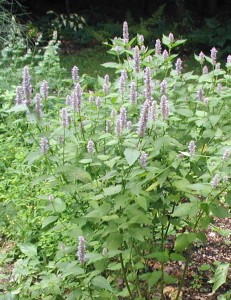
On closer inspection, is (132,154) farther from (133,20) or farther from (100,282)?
(133,20)

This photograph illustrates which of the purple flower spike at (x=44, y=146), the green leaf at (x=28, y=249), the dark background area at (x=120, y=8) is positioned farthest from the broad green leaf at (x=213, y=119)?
the dark background area at (x=120, y=8)

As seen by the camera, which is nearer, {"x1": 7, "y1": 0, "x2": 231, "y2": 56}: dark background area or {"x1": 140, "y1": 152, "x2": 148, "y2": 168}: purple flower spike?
{"x1": 140, "y1": 152, "x2": 148, "y2": 168}: purple flower spike

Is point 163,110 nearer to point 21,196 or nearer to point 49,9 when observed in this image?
point 21,196

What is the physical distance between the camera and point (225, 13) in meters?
12.1

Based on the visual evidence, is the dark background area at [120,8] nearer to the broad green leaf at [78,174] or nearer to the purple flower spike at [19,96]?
the purple flower spike at [19,96]

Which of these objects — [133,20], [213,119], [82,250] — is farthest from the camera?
[133,20]

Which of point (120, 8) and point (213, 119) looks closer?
point (213, 119)

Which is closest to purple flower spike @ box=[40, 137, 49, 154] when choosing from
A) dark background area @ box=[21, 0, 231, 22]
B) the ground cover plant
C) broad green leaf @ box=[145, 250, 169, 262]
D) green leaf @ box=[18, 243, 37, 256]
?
the ground cover plant

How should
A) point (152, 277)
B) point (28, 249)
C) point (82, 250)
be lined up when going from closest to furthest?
point (82, 250) < point (152, 277) < point (28, 249)

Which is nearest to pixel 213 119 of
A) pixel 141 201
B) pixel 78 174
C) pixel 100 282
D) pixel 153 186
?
pixel 153 186

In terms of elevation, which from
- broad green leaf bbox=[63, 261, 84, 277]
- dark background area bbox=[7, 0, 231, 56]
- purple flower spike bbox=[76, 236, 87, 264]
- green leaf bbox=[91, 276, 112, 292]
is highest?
purple flower spike bbox=[76, 236, 87, 264]

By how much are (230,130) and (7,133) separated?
2992 mm

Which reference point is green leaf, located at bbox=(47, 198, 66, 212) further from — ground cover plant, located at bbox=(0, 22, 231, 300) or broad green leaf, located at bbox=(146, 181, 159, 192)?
broad green leaf, located at bbox=(146, 181, 159, 192)

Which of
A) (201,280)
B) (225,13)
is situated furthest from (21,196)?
(225,13)
